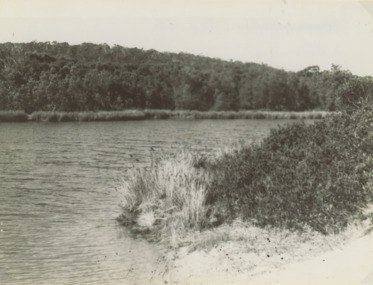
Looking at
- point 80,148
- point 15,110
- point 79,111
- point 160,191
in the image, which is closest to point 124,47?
point 79,111

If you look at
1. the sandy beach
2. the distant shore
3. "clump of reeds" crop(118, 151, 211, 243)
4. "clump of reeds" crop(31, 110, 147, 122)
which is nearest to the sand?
the sandy beach

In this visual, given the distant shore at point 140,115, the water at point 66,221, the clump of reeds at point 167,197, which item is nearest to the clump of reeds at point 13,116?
the distant shore at point 140,115

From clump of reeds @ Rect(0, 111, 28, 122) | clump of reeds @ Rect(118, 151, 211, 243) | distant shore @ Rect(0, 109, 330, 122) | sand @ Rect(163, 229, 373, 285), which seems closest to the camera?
sand @ Rect(163, 229, 373, 285)

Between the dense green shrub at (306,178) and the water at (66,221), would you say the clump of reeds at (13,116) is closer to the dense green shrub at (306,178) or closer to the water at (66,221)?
the water at (66,221)

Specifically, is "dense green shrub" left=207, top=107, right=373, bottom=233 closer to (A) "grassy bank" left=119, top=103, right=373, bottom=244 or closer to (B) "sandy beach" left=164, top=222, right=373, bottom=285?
(A) "grassy bank" left=119, top=103, right=373, bottom=244

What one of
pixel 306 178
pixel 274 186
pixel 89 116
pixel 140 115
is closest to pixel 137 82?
pixel 140 115

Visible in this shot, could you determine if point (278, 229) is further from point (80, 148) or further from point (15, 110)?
point (15, 110)
